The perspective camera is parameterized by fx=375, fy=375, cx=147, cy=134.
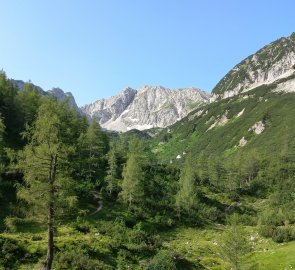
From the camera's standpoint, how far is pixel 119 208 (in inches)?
2746

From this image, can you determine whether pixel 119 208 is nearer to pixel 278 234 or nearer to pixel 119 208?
pixel 119 208

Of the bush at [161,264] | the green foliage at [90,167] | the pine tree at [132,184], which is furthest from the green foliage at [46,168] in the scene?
the green foliage at [90,167]

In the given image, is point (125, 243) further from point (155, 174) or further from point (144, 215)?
point (155, 174)

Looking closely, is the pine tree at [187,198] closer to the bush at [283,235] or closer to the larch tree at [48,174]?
the bush at [283,235]

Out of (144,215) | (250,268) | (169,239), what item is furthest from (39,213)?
(144,215)

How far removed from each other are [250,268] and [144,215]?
106 ft

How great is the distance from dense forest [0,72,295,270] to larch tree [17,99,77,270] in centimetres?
7

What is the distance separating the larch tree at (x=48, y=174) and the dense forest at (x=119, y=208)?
7 centimetres

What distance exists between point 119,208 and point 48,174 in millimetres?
42993

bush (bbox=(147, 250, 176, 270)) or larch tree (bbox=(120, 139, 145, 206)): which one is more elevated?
larch tree (bbox=(120, 139, 145, 206))

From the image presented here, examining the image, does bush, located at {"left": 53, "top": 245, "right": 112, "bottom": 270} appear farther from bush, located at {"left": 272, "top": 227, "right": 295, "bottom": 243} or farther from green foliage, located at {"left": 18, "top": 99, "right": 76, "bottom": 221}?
bush, located at {"left": 272, "top": 227, "right": 295, "bottom": 243}

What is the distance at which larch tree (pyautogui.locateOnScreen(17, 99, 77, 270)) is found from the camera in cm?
2733

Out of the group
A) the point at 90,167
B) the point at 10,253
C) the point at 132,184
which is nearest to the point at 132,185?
the point at 132,184

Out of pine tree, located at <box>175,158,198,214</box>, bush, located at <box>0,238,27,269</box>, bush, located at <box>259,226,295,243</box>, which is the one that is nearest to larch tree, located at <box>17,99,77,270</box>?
bush, located at <box>0,238,27,269</box>
